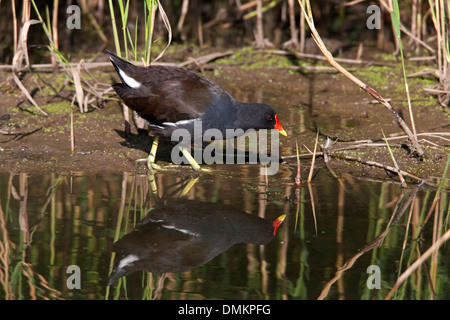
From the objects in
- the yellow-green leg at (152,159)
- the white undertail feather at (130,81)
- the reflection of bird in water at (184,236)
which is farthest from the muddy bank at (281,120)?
the reflection of bird in water at (184,236)

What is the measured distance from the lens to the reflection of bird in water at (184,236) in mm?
3115

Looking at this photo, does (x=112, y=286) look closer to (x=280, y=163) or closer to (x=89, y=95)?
(x=280, y=163)

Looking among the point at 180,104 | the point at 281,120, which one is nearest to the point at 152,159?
the point at 180,104

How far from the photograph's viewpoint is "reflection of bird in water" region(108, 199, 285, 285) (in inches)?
123

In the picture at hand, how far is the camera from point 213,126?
4621 mm

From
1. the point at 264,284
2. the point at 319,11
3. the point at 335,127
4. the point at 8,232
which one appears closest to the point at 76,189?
the point at 8,232

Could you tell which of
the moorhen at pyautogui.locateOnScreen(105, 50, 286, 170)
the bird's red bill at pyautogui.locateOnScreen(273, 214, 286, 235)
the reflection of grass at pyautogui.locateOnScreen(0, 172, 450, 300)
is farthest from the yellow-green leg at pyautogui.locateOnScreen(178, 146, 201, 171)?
the bird's red bill at pyautogui.locateOnScreen(273, 214, 286, 235)

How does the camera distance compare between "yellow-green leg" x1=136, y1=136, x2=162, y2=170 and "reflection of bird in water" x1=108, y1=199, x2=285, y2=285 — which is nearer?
"reflection of bird in water" x1=108, y1=199, x2=285, y2=285

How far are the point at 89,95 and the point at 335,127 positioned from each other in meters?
2.42

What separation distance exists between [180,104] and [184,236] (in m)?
1.43

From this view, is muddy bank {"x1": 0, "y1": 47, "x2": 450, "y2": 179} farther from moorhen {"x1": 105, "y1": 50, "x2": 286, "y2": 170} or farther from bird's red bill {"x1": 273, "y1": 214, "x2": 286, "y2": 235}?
bird's red bill {"x1": 273, "y1": 214, "x2": 286, "y2": 235}

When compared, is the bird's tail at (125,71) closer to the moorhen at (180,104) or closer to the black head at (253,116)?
the moorhen at (180,104)

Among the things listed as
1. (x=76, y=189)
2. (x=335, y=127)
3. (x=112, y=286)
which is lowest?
(x=112, y=286)

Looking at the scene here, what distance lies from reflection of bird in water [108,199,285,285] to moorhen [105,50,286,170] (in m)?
0.83
